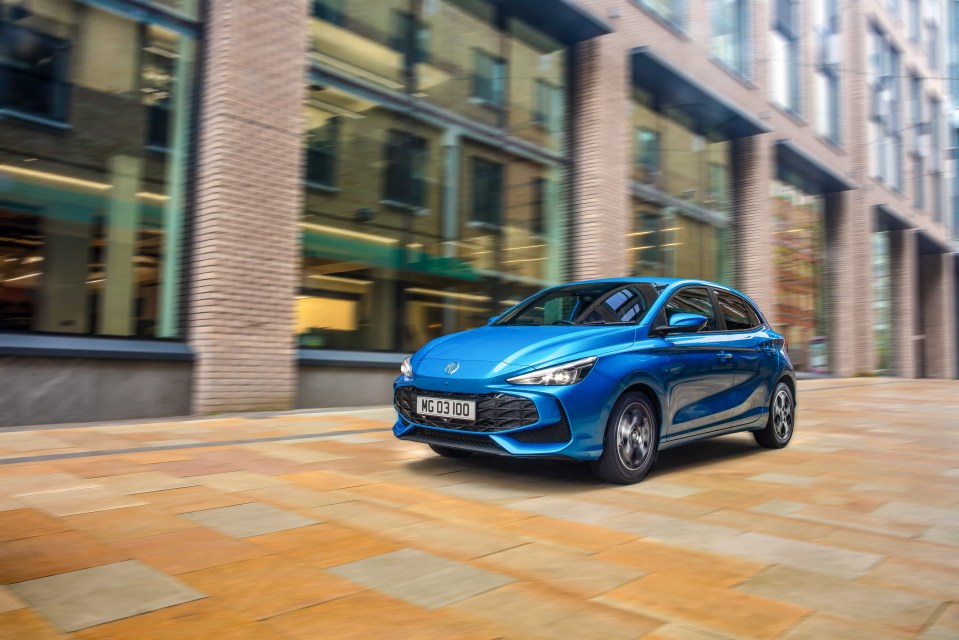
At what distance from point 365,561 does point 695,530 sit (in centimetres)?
172

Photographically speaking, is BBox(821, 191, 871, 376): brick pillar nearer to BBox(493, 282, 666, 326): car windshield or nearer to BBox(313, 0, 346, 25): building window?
BBox(313, 0, 346, 25): building window

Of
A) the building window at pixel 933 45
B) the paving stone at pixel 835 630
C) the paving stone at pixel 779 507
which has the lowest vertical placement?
the paving stone at pixel 835 630

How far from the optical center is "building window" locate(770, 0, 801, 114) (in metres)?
20.5

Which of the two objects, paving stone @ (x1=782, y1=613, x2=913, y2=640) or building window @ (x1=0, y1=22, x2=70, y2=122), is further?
building window @ (x1=0, y1=22, x2=70, y2=122)

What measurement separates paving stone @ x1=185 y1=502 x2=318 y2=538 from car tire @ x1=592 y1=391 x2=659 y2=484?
1937mm

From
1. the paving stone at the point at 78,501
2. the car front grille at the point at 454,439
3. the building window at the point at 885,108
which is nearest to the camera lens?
the paving stone at the point at 78,501

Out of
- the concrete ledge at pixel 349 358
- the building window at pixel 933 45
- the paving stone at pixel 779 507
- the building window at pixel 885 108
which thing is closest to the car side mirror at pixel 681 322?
the paving stone at pixel 779 507

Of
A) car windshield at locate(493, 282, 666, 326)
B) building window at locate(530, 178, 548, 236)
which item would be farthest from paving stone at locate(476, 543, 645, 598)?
building window at locate(530, 178, 548, 236)

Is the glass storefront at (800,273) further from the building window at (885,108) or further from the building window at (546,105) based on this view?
the building window at (546,105)

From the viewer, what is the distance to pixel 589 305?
5.56 metres

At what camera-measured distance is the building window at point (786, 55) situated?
20484 mm

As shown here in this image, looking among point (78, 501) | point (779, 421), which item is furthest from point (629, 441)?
point (78, 501)

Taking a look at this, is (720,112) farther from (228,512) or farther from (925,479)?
(228,512)

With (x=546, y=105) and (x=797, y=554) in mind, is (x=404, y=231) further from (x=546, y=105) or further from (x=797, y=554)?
(x=797, y=554)
